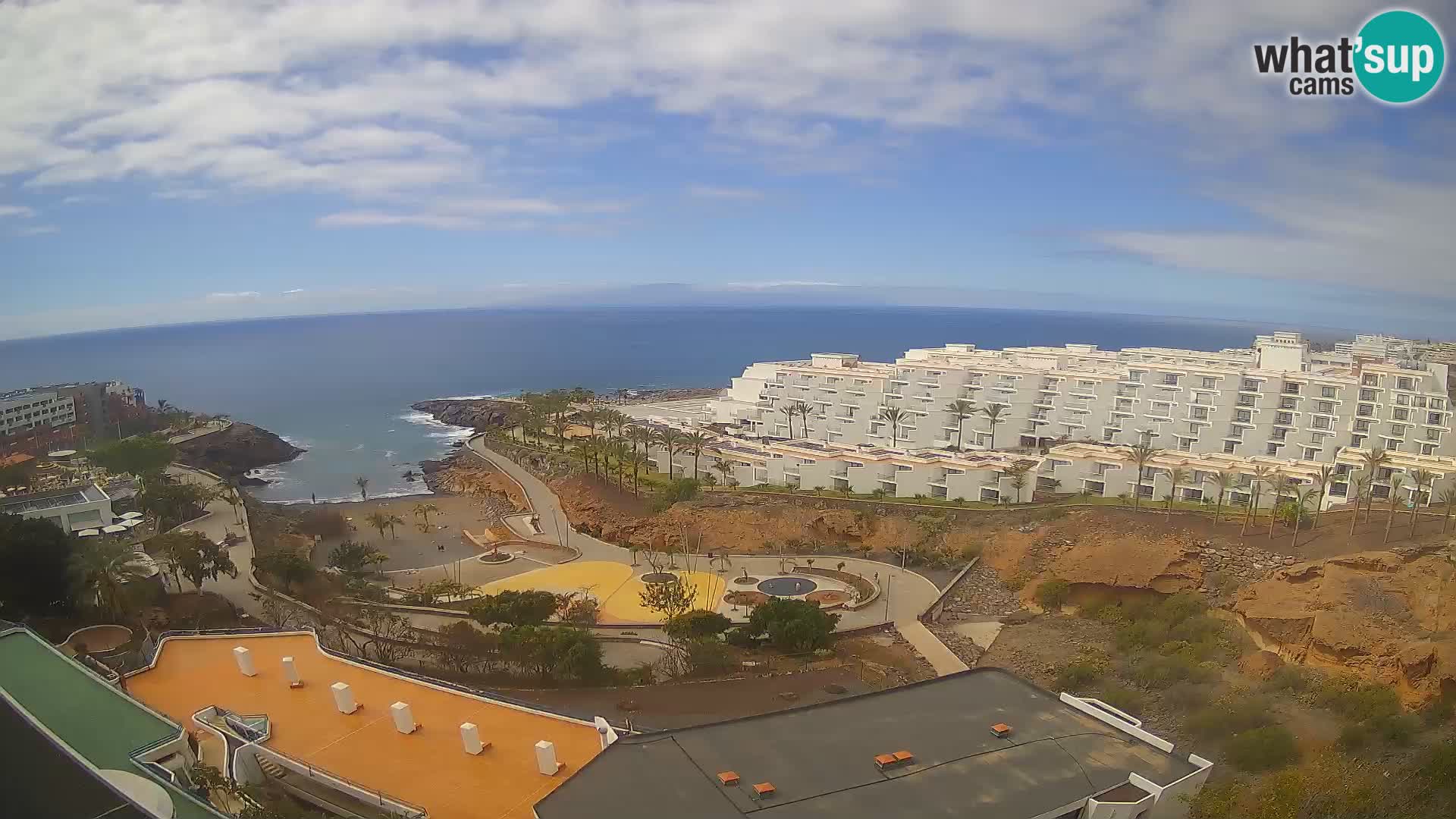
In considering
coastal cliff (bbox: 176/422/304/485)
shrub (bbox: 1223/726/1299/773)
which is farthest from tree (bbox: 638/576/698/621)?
coastal cliff (bbox: 176/422/304/485)

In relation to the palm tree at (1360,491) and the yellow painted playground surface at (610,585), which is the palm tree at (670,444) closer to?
the yellow painted playground surface at (610,585)

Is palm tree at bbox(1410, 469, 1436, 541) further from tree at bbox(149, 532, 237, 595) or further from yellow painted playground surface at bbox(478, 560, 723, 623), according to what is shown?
tree at bbox(149, 532, 237, 595)

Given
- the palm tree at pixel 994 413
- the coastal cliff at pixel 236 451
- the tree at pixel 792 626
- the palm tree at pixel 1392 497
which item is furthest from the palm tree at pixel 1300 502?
the coastal cliff at pixel 236 451

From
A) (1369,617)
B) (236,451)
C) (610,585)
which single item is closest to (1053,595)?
(1369,617)

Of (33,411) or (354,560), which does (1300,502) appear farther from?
(33,411)

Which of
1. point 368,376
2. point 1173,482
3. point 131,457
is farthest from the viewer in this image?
point 368,376

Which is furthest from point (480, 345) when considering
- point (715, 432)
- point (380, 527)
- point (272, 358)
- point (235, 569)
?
point (235, 569)

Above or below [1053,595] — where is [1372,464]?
above
